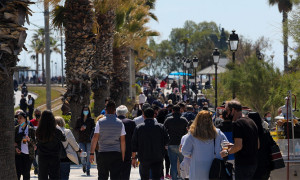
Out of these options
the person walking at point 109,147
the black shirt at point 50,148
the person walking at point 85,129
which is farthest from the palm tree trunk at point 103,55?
the black shirt at point 50,148

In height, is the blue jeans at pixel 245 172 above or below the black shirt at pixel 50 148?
below

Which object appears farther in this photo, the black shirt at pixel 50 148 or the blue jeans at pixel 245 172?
the black shirt at pixel 50 148

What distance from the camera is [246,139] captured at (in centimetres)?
870

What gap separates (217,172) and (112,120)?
2.78 metres

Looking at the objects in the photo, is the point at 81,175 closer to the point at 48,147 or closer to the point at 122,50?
the point at 48,147

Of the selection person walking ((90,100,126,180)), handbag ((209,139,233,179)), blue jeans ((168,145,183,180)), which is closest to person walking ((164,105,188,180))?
blue jeans ((168,145,183,180))

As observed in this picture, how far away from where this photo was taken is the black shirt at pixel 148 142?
1097cm

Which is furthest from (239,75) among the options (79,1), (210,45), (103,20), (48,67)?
(210,45)

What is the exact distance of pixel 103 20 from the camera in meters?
26.6

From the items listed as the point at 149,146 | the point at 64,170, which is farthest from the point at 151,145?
the point at 64,170

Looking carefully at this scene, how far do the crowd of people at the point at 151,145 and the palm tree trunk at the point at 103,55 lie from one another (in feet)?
43.9

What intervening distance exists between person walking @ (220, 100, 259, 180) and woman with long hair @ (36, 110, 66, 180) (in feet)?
9.69

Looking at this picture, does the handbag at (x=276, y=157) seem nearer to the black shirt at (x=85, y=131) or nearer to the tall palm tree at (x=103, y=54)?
the black shirt at (x=85, y=131)

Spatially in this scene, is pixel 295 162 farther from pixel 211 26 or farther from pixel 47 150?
pixel 211 26
